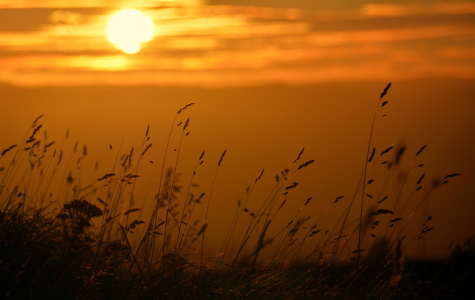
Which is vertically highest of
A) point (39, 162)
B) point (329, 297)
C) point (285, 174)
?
point (39, 162)

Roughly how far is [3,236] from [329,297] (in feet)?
6.20

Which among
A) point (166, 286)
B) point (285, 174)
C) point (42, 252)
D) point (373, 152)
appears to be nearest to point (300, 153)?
point (285, 174)

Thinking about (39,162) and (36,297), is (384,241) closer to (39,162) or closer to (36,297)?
(36,297)

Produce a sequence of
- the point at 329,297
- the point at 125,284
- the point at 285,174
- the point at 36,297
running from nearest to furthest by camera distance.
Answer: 1. the point at 36,297
2. the point at 125,284
3. the point at 329,297
4. the point at 285,174

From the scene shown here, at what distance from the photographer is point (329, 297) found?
11.8 ft

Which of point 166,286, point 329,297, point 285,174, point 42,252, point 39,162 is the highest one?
point 39,162

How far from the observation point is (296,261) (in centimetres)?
387

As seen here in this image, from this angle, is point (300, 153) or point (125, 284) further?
point (300, 153)

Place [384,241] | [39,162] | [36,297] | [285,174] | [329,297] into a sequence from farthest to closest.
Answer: [39,162], [285,174], [384,241], [329,297], [36,297]

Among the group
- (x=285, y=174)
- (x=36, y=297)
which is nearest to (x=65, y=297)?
(x=36, y=297)

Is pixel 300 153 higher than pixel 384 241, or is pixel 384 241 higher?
pixel 300 153

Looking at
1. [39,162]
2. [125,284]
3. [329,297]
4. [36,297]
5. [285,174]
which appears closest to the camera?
[36,297]

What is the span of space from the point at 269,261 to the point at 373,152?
97 cm

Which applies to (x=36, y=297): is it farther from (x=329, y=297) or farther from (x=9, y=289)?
(x=329, y=297)
